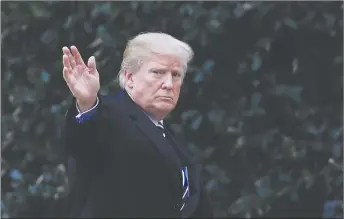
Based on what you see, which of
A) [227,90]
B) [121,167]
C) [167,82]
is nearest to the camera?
[121,167]

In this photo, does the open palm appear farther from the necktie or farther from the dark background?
the dark background

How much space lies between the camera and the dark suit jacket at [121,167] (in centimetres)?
346

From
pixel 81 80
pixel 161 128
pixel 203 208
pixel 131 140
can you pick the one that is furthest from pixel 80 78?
pixel 203 208

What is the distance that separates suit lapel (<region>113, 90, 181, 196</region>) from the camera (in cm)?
357

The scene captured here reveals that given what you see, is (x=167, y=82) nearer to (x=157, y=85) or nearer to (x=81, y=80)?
(x=157, y=85)

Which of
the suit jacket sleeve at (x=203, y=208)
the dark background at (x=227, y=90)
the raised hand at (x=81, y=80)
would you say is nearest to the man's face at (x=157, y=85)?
the raised hand at (x=81, y=80)

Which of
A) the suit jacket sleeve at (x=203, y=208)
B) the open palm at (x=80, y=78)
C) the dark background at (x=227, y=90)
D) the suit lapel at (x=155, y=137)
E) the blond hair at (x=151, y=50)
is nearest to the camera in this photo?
the open palm at (x=80, y=78)

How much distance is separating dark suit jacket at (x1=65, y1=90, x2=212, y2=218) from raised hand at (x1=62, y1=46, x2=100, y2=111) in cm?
6

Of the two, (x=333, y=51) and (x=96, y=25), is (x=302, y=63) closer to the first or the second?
(x=333, y=51)

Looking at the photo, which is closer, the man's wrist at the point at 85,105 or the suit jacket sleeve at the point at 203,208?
the man's wrist at the point at 85,105

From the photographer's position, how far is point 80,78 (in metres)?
3.39

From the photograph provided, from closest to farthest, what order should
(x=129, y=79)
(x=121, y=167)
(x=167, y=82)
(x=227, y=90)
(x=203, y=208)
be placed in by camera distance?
(x=121, y=167) < (x=167, y=82) < (x=129, y=79) < (x=203, y=208) < (x=227, y=90)

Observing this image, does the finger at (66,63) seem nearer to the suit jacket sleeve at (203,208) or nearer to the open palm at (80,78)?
the open palm at (80,78)

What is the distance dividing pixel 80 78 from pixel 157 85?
37cm
